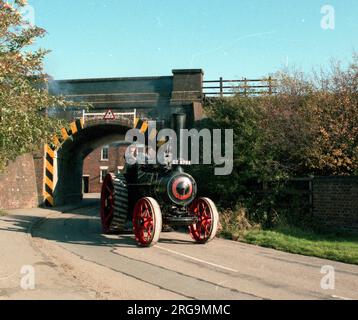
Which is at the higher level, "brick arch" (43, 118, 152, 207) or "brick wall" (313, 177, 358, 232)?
"brick arch" (43, 118, 152, 207)

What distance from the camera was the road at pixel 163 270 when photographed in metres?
6.30

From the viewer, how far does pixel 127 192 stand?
42.4 ft

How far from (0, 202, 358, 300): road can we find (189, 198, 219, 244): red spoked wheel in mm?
255

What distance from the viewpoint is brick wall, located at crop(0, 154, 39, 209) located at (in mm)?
20297

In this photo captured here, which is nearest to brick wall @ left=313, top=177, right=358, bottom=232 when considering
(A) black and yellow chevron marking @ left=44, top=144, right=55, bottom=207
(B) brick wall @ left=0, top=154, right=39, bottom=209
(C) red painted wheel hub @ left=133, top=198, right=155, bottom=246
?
(C) red painted wheel hub @ left=133, top=198, right=155, bottom=246

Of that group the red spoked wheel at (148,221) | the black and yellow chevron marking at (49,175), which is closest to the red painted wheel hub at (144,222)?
the red spoked wheel at (148,221)

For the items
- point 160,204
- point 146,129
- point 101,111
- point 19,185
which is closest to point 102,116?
point 101,111

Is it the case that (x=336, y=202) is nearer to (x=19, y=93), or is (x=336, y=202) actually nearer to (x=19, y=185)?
(x=19, y=93)

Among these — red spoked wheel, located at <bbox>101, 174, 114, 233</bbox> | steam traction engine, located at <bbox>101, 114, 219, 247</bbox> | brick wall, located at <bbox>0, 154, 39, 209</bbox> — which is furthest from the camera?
brick wall, located at <bbox>0, 154, 39, 209</bbox>

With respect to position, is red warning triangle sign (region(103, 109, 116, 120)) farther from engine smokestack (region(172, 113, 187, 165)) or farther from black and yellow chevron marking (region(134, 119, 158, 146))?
engine smokestack (region(172, 113, 187, 165))

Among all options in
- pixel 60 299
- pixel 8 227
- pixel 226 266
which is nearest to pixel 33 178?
pixel 8 227

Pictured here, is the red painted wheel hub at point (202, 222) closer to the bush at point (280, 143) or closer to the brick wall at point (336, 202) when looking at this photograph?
the bush at point (280, 143)

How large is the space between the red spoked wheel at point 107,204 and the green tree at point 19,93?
14.3 feet
